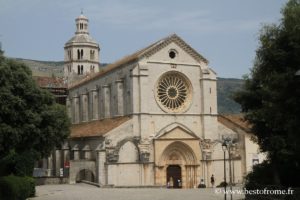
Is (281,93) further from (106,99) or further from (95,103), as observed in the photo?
(95,103)

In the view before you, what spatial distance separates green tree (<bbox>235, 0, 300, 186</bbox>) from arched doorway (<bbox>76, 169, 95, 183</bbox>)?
2455 cm

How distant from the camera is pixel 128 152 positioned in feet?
166

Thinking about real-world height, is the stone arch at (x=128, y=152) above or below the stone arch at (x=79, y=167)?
→ above

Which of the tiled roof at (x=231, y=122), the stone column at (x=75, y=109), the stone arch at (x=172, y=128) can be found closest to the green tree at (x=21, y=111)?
the stone arch at (x=172, y=128)

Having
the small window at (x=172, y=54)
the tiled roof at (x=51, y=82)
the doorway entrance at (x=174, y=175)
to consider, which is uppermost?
the tiled roof at (x=51, y=82)

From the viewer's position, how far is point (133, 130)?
51406mm

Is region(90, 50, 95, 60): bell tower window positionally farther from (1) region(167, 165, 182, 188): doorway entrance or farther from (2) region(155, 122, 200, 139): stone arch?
(1) region(167, 165, 182, 188): doorway entrance

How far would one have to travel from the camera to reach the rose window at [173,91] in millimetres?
53625

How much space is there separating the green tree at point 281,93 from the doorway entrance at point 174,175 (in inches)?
886

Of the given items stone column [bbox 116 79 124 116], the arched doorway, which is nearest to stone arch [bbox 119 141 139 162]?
the arched doorway

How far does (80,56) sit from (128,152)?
35698 millimetres

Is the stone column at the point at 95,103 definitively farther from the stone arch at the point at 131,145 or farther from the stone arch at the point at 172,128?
the stone arch at the point at 172,128

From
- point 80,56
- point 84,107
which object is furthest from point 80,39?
point 84,107

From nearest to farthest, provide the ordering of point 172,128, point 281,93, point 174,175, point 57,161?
point 281,93 < point 172,128 < point 174,175 < point 57,161
